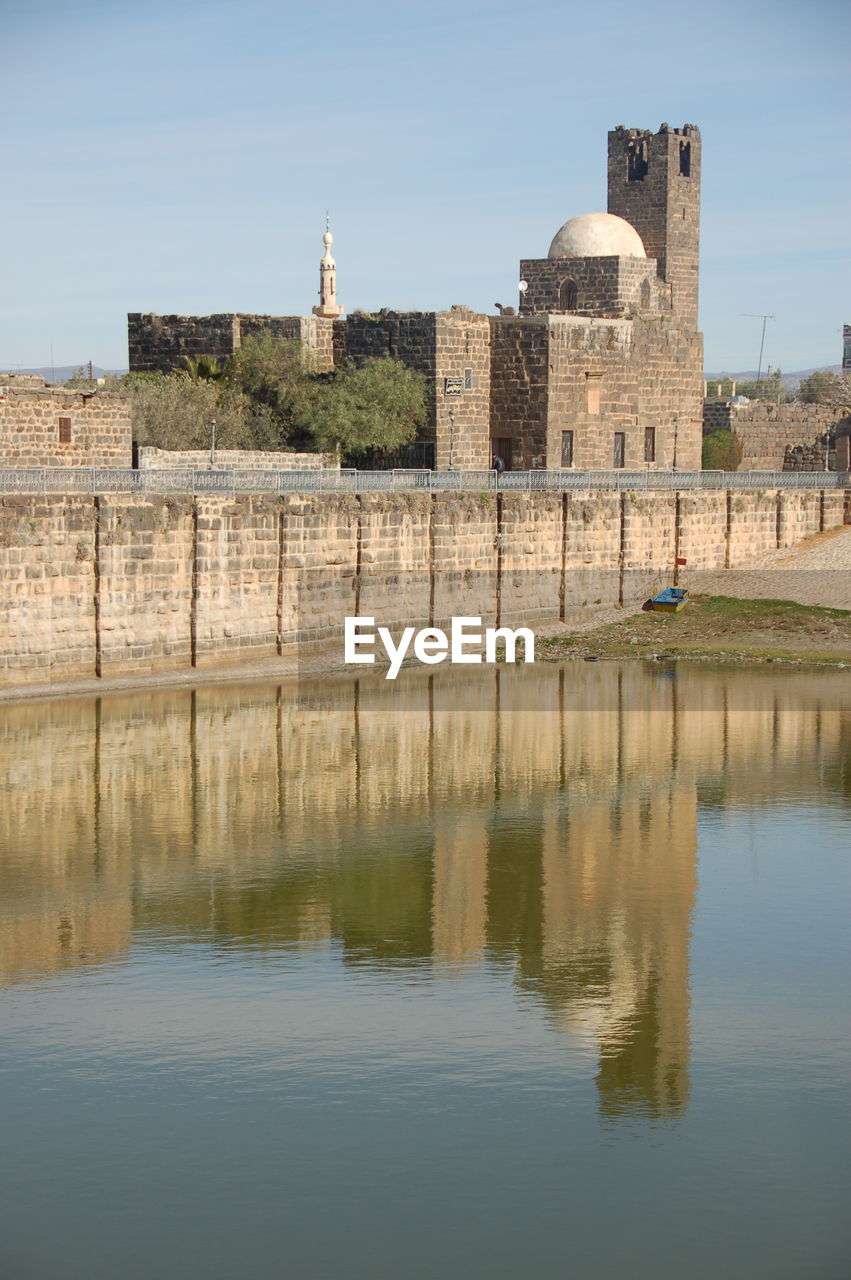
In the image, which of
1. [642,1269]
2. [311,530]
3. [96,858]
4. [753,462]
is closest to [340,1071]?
[642,1269]

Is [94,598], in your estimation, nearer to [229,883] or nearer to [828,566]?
[229,883]

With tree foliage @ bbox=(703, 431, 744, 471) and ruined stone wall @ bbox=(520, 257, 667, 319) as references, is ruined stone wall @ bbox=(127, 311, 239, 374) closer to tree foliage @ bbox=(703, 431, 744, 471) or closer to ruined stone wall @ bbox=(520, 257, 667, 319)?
ruined stone wall @ bbox=(520, 257, 667, 319)

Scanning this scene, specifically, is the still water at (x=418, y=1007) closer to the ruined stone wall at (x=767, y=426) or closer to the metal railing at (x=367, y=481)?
the metal railing at (x=367, y=481)

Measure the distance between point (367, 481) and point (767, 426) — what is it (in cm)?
3866

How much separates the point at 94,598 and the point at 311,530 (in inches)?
218

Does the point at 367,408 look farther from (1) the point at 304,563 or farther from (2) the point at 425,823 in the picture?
(2) the point at 425,823

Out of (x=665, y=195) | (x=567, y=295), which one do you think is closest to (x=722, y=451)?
Answer: (x=567, y=295)

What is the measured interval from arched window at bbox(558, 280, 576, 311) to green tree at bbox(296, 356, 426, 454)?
377 inches

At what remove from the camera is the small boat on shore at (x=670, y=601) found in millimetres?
40500

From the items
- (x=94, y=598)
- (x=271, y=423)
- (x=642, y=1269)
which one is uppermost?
(x=271, y=423)

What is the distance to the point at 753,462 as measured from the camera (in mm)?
70688

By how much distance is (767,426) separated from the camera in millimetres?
71812

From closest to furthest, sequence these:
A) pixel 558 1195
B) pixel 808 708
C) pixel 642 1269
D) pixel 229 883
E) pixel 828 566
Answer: pixel 642 1269, pixel 558 1195, pixel 229 883, pixel 808 708, pixel 828 566

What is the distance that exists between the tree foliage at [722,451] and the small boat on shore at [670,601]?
27.1 m
